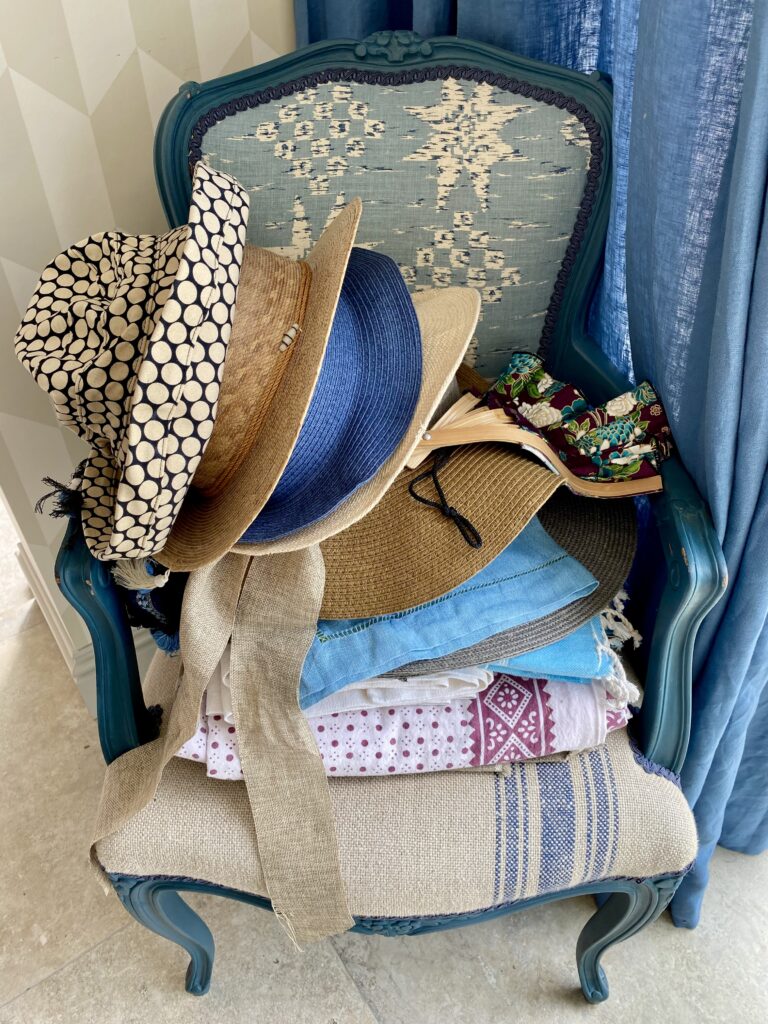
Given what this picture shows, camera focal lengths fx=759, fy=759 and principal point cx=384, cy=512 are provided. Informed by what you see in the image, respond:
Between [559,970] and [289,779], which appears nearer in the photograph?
[289,779]

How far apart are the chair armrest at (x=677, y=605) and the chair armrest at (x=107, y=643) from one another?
0.62m

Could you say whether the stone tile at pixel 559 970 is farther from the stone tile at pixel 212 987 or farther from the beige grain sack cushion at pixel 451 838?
the beige grain sack cushion at pixel 451 838

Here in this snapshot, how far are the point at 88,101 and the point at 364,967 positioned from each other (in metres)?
1.40

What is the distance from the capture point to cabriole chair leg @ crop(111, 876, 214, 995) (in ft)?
2.99

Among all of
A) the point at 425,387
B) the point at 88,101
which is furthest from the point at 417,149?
the point at 88,101

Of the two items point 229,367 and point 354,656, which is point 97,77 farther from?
point 354,656

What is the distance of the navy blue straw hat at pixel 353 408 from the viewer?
2.57 ft

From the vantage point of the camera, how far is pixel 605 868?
876 millimetres

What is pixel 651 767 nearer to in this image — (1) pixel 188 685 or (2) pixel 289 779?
(2) pixel 289 779

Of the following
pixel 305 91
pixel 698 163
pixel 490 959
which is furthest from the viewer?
pixel 490 959

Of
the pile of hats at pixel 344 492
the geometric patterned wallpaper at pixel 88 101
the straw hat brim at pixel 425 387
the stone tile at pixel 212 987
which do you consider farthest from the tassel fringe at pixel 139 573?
the stone tile at pixel 212 987

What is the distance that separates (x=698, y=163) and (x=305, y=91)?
1.73 ft

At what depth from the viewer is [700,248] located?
82 centimetres

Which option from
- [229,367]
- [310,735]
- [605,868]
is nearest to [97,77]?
[229,367]
